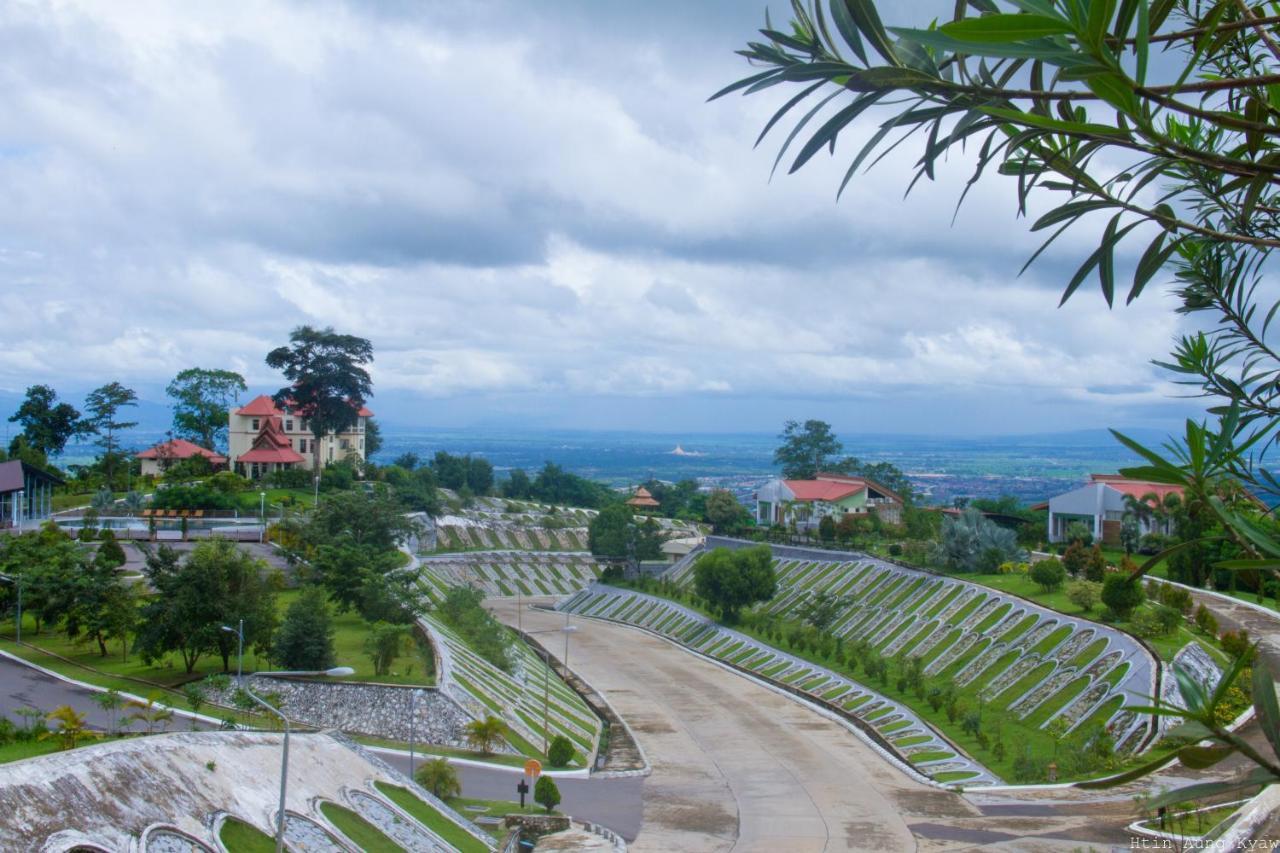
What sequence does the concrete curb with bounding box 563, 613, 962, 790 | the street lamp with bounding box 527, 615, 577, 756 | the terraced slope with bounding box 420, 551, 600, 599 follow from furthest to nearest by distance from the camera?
the terraced slope with bounding box 420, 551, 600, 599 < the street lamp with bounding box 527, 615, 577, 756 < the concrete curb with bounding box 563, 613, 962, 790

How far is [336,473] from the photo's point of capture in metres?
67.0

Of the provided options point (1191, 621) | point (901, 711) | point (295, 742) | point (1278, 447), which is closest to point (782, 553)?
point (901, 711)

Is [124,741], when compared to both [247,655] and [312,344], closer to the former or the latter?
[247,655]

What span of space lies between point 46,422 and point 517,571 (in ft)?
104

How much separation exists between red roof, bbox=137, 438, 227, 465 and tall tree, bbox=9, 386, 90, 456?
426 centimetres

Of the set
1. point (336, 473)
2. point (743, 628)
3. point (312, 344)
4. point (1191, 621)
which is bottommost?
point (743, 628)

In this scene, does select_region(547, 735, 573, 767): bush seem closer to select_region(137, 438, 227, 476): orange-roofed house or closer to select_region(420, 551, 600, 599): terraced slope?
select_region(420, 551, 600, 599): terraced slope

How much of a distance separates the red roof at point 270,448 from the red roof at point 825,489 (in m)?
33.1

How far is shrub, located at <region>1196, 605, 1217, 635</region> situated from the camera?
2991cm

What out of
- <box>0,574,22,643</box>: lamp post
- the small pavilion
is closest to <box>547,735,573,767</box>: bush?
<box>0,574,22,643</box>: lamp post

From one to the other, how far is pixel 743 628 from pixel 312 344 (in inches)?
1281

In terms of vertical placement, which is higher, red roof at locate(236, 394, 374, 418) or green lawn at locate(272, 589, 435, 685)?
red roof at locate(236, 394, 374, 418)

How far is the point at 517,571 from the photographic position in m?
71.7

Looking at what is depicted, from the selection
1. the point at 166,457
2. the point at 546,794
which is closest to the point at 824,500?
the point at 166,457
